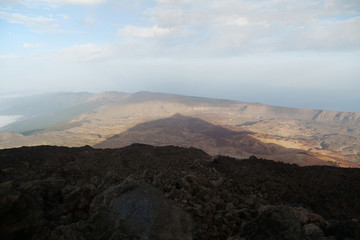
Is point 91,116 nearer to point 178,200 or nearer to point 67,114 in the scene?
point 67,114

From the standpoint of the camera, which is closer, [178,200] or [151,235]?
[151,235]

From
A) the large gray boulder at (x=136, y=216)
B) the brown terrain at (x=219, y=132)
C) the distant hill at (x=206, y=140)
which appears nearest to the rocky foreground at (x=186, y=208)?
the large gray boulder at (x=136, y=216)

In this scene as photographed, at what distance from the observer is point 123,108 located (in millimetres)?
110312

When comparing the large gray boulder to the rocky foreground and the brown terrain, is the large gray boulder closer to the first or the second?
the rocky foreground

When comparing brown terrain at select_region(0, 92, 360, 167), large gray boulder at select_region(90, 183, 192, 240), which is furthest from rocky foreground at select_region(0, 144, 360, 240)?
brown terrain at select_region(0, 92, 360, 167)

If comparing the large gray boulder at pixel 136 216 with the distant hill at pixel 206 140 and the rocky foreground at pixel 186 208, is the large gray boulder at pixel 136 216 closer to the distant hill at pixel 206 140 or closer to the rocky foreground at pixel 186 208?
the rocky foreground at pixel 186 208

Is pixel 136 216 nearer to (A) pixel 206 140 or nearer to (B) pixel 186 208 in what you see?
(B) pixel 186 208

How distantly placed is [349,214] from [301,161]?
25.8 m

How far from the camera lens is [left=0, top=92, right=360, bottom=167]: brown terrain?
4434 cm

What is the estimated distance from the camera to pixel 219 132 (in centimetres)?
5938

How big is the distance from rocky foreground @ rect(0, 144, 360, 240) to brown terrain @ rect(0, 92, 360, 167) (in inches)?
921

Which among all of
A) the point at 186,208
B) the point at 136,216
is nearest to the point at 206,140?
the point at 186,208

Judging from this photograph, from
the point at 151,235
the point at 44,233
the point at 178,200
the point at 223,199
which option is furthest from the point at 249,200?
the point at 44,233

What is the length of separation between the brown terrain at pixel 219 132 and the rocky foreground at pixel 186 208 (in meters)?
23.4
